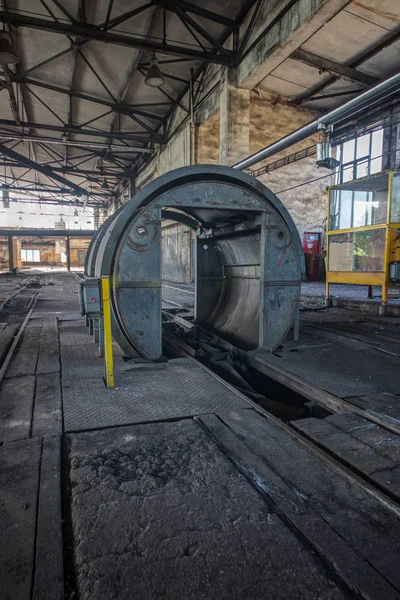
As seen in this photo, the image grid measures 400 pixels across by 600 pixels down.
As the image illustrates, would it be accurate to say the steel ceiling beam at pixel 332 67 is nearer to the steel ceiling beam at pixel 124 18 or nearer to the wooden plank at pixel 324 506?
the steel ceiling beam at pixel 124 18

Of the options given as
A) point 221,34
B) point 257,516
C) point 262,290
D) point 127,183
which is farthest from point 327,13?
point 127,183

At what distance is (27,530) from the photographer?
1.51 meters

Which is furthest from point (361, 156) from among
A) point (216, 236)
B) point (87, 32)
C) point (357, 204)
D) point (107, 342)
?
point (107, 342)

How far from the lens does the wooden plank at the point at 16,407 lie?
94.2 inches

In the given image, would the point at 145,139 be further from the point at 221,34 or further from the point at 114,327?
the point at 114,327

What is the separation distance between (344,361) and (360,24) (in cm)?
1006

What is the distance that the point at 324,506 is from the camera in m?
1.69

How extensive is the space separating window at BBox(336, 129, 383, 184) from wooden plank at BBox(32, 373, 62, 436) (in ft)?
49.3

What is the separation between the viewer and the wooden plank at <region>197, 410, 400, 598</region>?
134 cm

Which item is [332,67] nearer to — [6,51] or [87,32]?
[87,32]

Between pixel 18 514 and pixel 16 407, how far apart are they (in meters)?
1.37

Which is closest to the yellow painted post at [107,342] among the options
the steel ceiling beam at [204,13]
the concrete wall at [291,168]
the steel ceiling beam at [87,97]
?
the steel ceiling beam at [204,13]

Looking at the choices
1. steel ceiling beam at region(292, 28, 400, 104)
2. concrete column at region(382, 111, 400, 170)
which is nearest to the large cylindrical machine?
steel ceiling beam at region(292, 28, 400, 104)

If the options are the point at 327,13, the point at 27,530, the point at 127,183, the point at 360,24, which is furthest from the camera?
the point at 127,183
